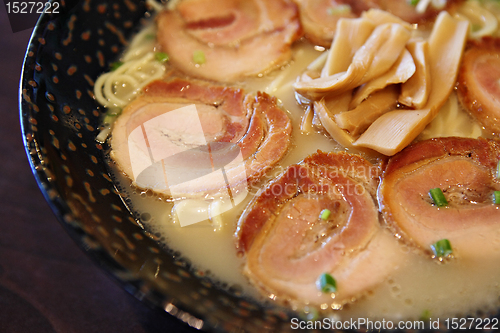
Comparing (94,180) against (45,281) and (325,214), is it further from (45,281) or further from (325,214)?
(325,214)

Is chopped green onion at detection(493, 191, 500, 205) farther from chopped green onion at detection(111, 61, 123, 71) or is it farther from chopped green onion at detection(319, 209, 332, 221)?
chopped green onion at detection(111, 61, 123, 71)

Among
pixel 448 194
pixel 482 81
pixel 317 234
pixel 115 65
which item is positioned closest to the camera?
pixel 317 234

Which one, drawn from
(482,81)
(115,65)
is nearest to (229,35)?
(115,65)

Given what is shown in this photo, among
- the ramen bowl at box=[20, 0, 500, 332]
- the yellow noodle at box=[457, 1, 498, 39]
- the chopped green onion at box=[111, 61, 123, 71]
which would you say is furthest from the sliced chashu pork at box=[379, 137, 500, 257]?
the chopped green onion at box=[111, 61, 123, 71]

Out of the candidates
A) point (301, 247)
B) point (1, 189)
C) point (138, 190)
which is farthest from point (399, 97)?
point (1, 189)

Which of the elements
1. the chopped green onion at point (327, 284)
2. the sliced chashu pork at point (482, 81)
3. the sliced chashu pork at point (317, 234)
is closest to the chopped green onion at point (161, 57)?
the sliced chashu pork at point (317, 234)

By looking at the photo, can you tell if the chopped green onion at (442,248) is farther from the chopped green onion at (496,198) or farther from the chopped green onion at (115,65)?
the chopped green onion at (115,65)
